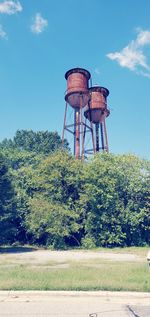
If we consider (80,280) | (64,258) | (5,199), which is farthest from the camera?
(5,199)

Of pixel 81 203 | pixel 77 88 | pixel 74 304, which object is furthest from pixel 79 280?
pixel 77 88

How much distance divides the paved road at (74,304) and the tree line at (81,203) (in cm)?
1474

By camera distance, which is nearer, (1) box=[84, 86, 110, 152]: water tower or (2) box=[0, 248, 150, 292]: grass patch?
(2) box=[0, 248, 150, 292]: grass patch

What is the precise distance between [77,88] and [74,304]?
92.3 feet

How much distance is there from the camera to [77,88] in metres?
32.1

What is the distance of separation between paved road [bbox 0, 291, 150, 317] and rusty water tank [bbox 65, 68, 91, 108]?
27.0 m

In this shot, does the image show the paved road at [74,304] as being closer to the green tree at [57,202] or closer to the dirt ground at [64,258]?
the dirt ground at [64,258]

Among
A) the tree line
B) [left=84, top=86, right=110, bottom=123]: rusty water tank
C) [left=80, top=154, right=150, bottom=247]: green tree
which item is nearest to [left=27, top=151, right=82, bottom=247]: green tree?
the tree line

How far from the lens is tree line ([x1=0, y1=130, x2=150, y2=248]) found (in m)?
21.6

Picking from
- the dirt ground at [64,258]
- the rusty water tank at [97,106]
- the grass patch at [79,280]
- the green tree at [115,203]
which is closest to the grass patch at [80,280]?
the grass patch at [79,280]

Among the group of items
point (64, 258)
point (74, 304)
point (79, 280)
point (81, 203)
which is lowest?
point (74, 304)

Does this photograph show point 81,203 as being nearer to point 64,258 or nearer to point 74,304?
point 64,258

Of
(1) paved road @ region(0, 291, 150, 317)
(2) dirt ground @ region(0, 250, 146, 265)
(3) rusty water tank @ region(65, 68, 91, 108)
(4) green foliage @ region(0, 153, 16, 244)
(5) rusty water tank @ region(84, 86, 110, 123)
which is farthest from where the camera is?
(5) rusty water tank @ region(84, 86, 110, 123)

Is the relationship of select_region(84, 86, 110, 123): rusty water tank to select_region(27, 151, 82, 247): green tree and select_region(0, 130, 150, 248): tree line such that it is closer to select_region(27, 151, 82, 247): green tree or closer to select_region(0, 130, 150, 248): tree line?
select_region(0, 130, 150, 248): tree line
